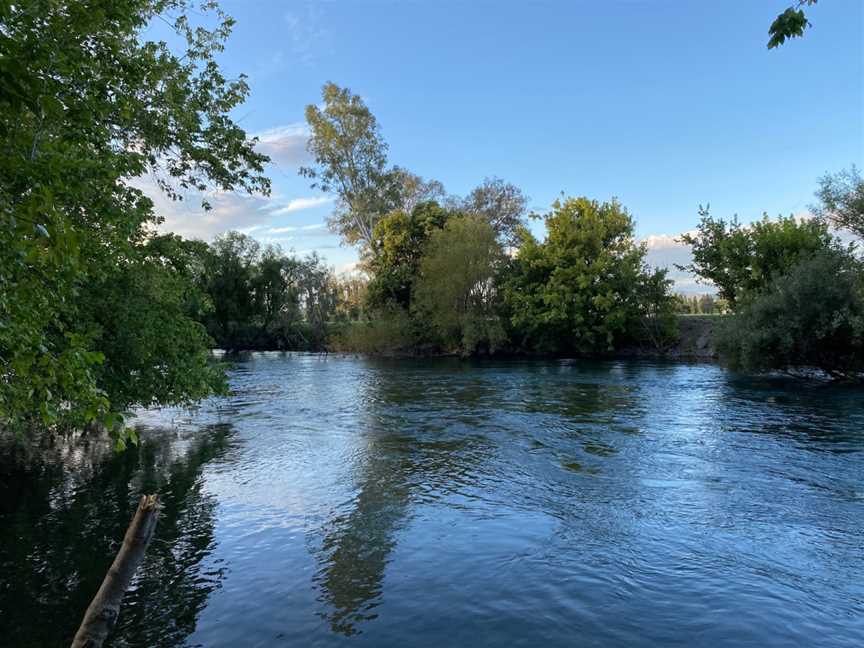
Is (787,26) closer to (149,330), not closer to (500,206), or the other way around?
(149,330)

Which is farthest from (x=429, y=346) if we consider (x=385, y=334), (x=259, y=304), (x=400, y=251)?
(x=259, y=304)

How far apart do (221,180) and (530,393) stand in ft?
55.9

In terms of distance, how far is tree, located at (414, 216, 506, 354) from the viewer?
53.8m

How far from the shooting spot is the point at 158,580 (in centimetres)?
872

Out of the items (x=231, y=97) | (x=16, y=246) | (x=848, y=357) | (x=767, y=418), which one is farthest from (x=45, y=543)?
(x=848, y=357)

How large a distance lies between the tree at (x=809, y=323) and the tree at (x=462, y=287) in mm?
24807

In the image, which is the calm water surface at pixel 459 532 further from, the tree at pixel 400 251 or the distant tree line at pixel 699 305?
the tree at pixel 400 251

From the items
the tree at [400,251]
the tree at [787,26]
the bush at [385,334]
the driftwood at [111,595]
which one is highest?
the tree at [400,251]

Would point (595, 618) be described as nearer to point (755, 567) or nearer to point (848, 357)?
point (755, 567)

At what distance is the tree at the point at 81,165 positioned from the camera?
164 inches

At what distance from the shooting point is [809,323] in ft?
95.1

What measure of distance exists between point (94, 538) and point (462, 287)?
45894 mm

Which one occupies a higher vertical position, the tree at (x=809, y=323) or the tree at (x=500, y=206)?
the tree at (x=500, y=206)

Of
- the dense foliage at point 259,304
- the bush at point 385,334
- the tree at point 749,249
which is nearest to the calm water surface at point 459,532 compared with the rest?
the tree at point 749,249
